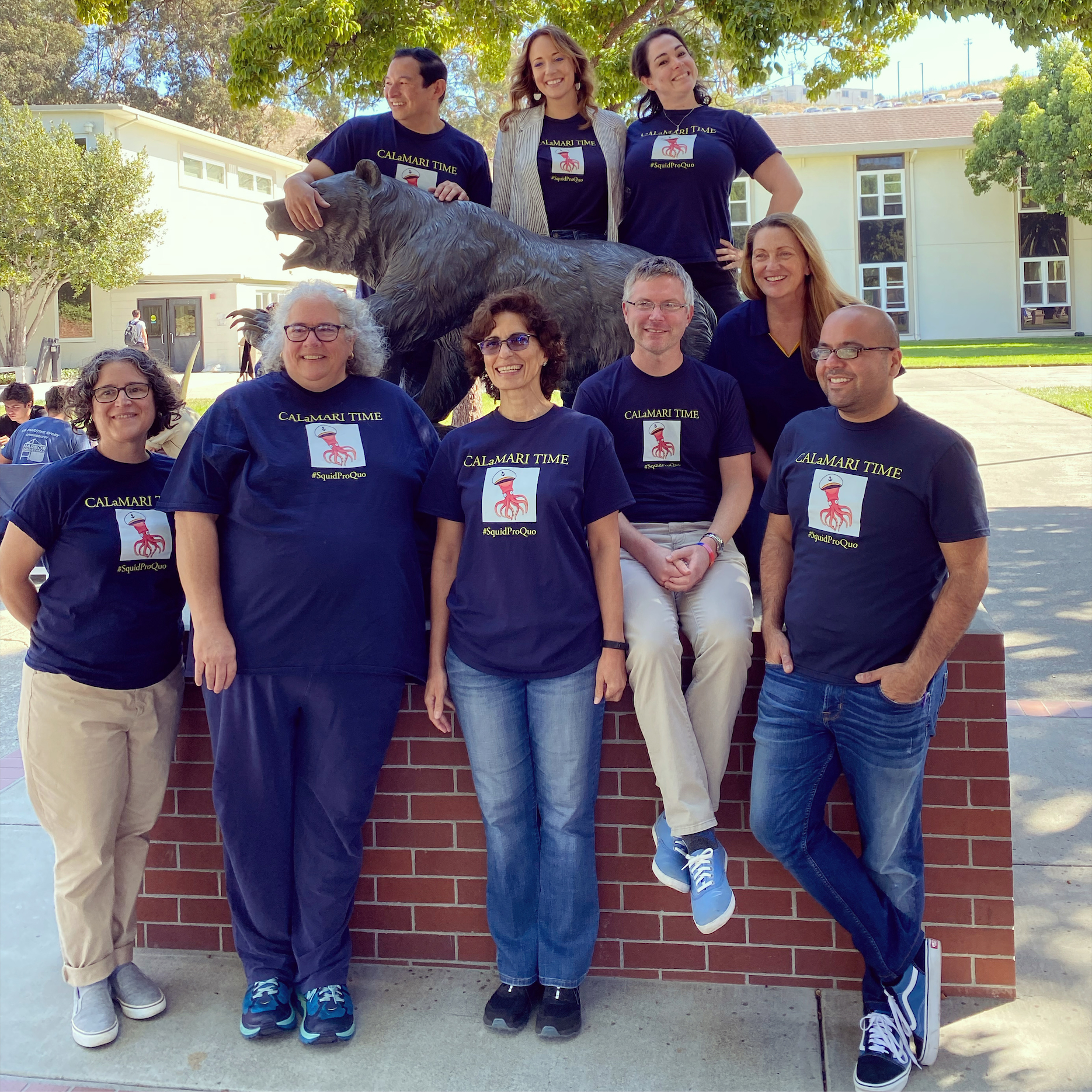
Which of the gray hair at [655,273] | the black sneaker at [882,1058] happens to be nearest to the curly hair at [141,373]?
the gray hair at [655,273]

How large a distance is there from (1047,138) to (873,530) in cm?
3395

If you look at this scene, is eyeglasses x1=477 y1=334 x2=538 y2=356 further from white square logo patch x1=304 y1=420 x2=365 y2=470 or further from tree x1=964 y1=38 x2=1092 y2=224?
tree x1=964 y1=38 x2=1092 y2=224

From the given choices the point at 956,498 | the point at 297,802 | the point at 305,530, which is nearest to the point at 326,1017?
the point at 297,802

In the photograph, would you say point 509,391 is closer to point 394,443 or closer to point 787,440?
point 394,443

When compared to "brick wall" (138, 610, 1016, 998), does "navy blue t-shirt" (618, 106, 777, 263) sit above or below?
above

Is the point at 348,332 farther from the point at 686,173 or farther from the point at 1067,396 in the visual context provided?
the point at 1067,396

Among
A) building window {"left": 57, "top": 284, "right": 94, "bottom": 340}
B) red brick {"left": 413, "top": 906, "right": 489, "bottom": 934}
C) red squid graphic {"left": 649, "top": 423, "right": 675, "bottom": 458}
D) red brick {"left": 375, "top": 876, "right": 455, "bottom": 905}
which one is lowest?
red brick {"left": 413, "top": 906, "right": 489, "bottom": 934}

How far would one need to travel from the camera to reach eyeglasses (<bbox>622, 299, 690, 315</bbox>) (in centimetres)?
304

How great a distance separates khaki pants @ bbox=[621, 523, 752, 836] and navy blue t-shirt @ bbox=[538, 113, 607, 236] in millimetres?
1608

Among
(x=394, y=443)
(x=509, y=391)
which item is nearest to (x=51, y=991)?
(x=394, y=443)

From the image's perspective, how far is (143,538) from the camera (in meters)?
2.89

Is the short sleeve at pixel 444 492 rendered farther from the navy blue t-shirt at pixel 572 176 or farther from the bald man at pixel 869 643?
the navy blue t-shirt at pixel 572 176

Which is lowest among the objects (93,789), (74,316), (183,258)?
(93,789)

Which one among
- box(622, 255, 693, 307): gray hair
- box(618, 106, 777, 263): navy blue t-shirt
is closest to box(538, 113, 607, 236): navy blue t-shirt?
box(618, 106, 777, 263): navy blue t-shirt
